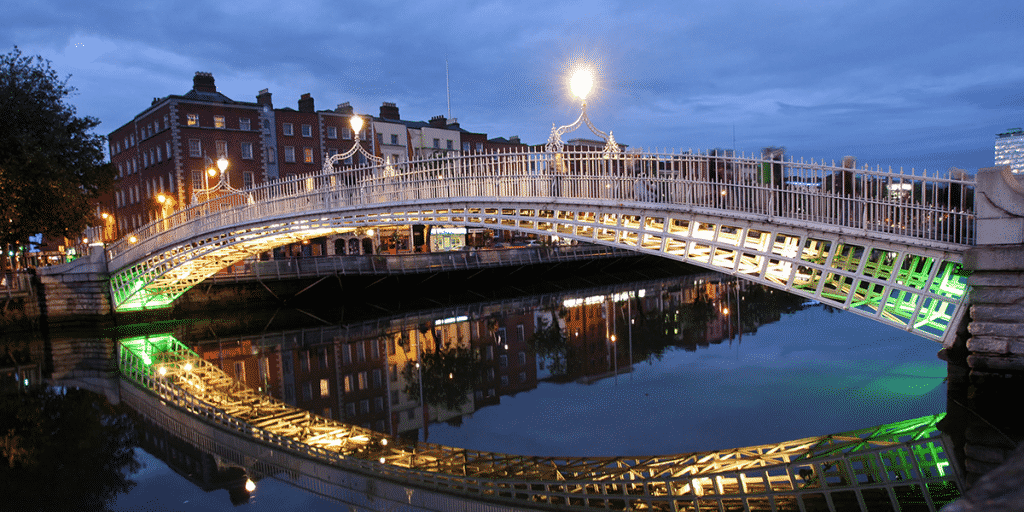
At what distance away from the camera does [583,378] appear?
42.5 feet

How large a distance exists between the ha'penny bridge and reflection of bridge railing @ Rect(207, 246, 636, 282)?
17.8 metres

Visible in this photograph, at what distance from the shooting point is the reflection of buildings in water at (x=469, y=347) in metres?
11.7

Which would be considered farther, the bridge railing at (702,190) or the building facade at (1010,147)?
the building facade at (1010,147)

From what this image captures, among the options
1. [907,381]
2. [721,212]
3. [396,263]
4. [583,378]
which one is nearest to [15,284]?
[396,263]

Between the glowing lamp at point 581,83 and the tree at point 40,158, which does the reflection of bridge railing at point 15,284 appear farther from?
the glowing lamp at point 581,83

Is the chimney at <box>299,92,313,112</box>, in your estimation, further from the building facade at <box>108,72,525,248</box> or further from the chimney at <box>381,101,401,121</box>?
the chimney at <box>381,101,401,121</box>

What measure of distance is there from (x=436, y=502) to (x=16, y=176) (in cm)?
2077

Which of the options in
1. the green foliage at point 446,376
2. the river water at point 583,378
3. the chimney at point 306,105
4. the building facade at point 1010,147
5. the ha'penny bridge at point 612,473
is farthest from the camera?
the chimney at point 306,105

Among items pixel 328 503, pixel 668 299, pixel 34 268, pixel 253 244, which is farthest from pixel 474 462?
pixel 34 268

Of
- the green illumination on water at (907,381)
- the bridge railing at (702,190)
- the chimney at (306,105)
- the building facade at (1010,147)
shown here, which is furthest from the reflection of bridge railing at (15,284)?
the building facade at (1010,147)

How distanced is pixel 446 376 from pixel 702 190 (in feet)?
20.2

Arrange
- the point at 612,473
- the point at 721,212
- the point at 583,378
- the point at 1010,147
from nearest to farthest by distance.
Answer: the point at 612,473
the point at 721,212
the point at 583,378
the point at 1010,147

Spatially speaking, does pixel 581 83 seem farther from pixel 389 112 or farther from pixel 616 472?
pixel 389 112

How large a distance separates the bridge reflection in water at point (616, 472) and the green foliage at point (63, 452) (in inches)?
51.5
